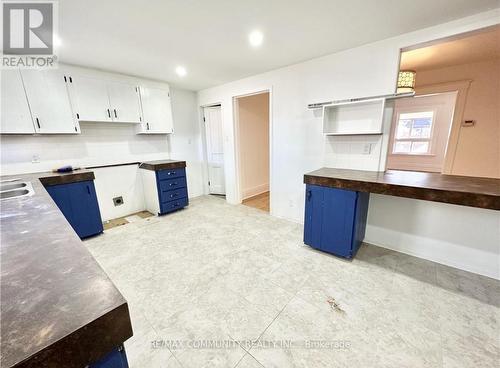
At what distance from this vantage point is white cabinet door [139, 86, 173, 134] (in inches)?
135

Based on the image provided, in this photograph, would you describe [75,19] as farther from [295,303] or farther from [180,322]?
[295,303]

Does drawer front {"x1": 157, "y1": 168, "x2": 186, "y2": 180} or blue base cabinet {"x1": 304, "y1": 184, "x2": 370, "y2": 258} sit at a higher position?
drawer front {"x1": 157, "y1": 168, "x2": 186, "y2": 180}

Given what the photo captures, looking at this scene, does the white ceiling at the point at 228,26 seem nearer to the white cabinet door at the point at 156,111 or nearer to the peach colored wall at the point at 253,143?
the white cabinet door at the point at 156,111

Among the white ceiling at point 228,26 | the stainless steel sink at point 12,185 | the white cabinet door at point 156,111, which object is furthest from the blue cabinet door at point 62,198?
the white ceiling at point 228,26

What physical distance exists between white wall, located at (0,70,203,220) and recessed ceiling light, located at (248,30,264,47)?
2.48 metres

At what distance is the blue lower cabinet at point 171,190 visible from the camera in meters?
3.45

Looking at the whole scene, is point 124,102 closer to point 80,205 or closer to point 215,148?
point 80,205

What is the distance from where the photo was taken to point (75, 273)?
656mm

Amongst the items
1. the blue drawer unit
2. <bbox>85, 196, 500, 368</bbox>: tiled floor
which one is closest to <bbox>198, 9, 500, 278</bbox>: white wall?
<bbox>85, 196, 500, 368</bbox>: tiled floor

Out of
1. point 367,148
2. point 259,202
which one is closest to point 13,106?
point 259,202

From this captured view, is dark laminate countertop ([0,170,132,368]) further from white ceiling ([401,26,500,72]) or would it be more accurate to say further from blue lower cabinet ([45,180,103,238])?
white ceiling ([401,26,500,72])

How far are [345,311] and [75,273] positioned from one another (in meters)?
1.78

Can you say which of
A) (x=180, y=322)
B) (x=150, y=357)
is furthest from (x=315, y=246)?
(x=150, y=357)

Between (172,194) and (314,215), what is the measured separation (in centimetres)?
252
